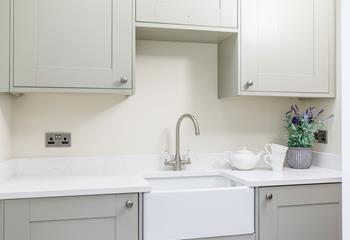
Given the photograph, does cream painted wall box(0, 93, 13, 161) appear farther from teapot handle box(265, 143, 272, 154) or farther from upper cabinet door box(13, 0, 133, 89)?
teapot handle box(265, 143, 272, 154)

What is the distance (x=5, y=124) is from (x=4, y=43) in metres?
0.44

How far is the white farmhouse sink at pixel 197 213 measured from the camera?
1685 mm

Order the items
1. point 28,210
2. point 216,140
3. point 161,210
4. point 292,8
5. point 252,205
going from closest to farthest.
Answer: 1. point 28,210
2. point 161,210
3. point 252,205
4. point 292,8
5. point 216,140

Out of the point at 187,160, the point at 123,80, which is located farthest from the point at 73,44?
the point at 187,160

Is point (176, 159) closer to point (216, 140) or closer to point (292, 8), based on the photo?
point (216, 140)

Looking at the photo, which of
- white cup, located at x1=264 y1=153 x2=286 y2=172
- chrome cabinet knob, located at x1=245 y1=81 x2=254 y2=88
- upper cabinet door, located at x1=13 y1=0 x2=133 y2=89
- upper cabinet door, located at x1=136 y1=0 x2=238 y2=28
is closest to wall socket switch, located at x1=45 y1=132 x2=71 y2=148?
upper cabinet door, located at x1=13 y1=0 x2=133 y2=89

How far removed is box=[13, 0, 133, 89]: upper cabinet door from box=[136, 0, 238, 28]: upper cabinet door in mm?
93

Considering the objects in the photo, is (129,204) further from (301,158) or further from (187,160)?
(301,158)

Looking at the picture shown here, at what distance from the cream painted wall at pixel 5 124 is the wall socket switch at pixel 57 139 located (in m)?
0.21

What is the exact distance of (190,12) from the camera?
1966 mm

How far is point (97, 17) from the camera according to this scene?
6.02ft

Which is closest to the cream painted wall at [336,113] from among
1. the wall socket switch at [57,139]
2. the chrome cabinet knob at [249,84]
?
the chrome cabinet knob at [249,84]

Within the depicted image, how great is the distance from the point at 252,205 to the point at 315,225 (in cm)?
39

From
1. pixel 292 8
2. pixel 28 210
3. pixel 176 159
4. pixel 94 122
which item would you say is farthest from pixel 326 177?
pixel 28 210
